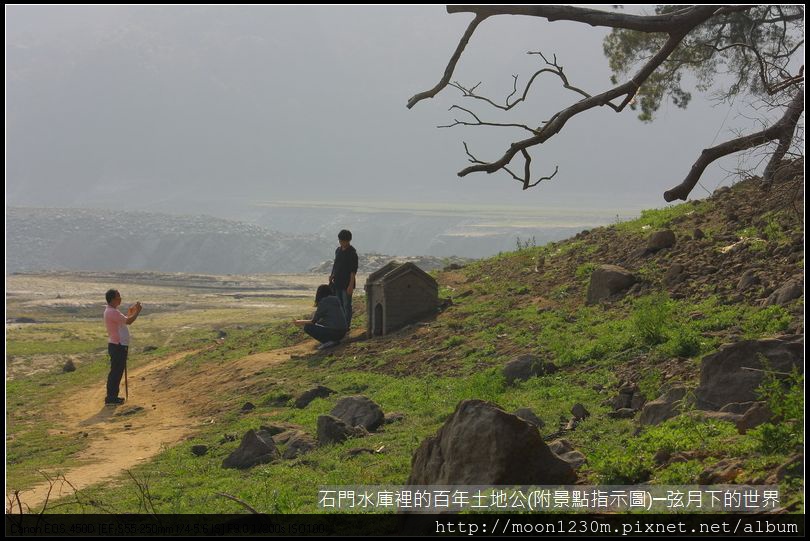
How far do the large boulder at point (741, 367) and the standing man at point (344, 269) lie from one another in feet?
33.5

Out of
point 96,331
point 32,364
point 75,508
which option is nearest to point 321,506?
point 75,508

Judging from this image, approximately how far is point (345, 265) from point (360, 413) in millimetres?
6958

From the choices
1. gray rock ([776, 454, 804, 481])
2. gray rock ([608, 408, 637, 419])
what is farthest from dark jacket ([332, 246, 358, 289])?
gray rock ([776, 454, 804, 481])

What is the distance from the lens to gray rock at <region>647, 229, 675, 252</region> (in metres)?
18.4

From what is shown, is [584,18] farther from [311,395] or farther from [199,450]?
[311,395]

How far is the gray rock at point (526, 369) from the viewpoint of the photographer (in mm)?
13555

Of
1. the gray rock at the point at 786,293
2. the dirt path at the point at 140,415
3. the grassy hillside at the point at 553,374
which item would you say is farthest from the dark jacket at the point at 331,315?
the gray rock at the point at 786,293

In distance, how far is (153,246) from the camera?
154 meters

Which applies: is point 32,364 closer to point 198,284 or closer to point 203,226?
point 198,284

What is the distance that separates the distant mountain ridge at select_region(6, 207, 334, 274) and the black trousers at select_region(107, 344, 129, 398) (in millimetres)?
120849

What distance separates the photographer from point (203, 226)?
16012cm

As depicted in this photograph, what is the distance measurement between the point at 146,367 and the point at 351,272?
24.5 feet

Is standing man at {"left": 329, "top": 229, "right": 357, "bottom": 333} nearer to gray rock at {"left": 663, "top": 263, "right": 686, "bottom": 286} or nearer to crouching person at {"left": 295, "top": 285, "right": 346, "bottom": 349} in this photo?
crouching person at {"left": 295, "top": 285, "right": 346, "bottom": 349}

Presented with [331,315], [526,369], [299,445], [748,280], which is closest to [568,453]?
[299,445]
